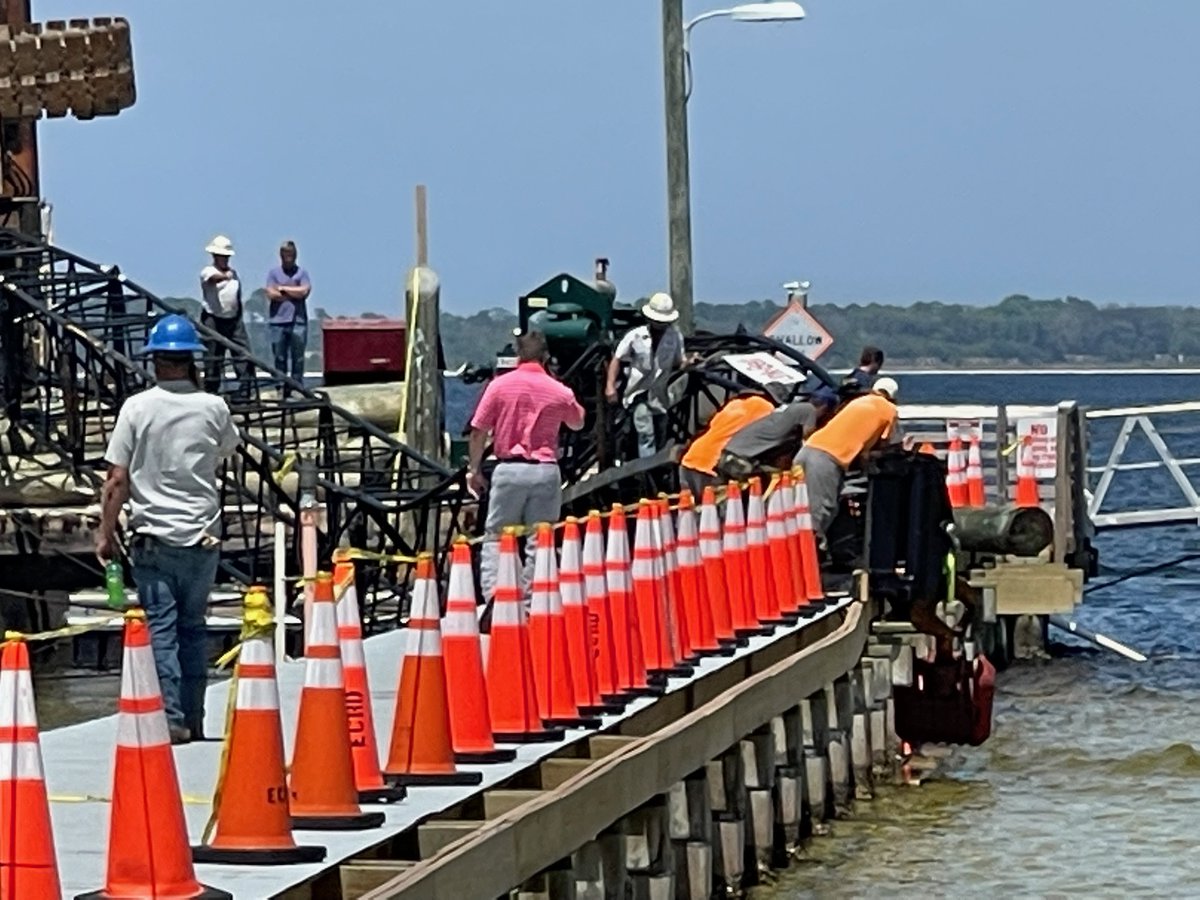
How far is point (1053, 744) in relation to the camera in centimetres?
2388

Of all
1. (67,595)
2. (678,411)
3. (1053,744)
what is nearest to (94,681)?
(67,595)

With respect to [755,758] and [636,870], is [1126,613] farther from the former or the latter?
[636,870]

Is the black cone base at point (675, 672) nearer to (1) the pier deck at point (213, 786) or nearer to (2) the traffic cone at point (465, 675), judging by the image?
(1) the pier deck at point (213, 786)

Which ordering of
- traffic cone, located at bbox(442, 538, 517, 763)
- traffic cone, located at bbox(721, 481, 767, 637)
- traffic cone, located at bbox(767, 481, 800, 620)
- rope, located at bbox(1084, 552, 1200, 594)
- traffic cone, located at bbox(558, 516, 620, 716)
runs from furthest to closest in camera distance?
rope, located at bbox(1084, 552, 1200, 594), traffic cone, located at bbox(767, 481, 800, 620), traffic cone, located at bbox(721, 481, 767, 637), traffic cone, located at bbox(558, 516, 620, 716), traffic cone, located at bbox(442, 538, 517, 763)

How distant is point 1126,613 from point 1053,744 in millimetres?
15063

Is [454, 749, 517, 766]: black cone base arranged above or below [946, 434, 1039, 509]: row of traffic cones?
below

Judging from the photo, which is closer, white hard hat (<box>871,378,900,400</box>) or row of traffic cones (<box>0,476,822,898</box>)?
row of traffic cones (<box>0,476,822,898</box>)

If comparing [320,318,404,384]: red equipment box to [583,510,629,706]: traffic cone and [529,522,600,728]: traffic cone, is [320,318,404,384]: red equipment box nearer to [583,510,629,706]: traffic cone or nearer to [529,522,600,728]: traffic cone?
[583,510,629,706]: traffic cone

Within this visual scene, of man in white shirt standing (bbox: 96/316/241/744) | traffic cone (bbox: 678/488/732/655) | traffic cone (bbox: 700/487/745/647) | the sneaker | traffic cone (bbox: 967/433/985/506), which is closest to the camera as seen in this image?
man in white shirt standing (bbox: 96/316/241/744)

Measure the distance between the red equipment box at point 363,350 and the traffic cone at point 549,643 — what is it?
19.5m

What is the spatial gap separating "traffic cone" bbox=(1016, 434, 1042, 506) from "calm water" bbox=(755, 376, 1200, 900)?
5.66 ft

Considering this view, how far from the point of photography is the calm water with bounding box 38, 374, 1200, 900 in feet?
56.0

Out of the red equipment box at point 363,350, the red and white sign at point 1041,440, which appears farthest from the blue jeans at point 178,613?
the red equipment box at point 363,350

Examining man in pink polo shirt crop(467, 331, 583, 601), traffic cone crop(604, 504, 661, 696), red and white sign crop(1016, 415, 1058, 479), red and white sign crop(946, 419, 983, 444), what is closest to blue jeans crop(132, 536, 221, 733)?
traffic cone crop(604, 504, 661, 696)
